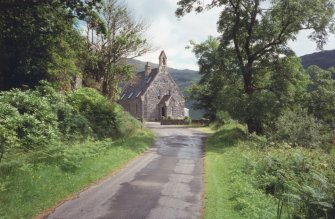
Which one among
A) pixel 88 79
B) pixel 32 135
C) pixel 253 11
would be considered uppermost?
pixel 253 11

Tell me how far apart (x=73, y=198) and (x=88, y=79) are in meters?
28.3

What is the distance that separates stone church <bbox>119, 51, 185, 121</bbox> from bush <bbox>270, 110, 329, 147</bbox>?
149 ft

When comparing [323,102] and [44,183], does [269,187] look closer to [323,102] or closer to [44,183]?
[44,183]

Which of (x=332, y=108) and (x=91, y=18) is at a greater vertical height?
(x=91, y=18)

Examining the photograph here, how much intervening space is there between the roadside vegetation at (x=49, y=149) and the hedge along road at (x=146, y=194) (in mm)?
741

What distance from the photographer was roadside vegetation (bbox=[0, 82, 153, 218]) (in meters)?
12.3

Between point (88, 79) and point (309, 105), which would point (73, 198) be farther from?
point (88, 79)

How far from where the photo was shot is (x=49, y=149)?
16547 mm

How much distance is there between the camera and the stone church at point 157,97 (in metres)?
73.6

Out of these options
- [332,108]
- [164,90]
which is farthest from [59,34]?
[164,90]

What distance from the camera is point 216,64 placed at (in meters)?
37.1

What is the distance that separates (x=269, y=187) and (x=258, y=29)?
2106 centimetres

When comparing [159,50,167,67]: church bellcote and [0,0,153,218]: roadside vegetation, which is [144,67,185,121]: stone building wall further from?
[0,0,153,218]: roadside vegetation

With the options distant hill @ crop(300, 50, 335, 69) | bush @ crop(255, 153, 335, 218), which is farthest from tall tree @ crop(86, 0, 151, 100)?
distant hill @ crop(300, 50, 335, 69)
